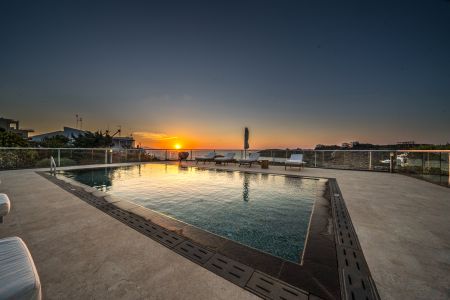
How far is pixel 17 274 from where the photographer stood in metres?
0.71

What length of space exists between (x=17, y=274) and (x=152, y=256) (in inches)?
39.3

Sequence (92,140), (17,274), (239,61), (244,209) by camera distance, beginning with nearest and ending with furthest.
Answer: (17,274) → (244,209) → (239,61) → (92,140)

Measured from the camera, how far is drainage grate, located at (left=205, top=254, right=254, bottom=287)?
1326 mm

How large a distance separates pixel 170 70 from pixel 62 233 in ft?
34.5

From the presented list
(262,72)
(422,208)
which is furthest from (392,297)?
(262,72)

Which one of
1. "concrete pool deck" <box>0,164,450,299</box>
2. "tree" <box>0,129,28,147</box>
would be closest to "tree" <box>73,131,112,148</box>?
"tree" <box>0,129,28,147</box>

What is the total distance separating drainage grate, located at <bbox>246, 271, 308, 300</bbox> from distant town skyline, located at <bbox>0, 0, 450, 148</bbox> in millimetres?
8431

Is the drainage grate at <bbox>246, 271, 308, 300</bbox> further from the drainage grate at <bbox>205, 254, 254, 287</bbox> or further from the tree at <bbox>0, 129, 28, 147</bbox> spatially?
the tree at <bbox>0, 129, 28, 147</bbox>

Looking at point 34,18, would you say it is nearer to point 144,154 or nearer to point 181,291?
point 144,154

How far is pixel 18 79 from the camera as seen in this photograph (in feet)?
34.4

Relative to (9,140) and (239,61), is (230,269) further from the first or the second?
(9,140)

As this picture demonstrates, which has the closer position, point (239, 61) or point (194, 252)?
point (194, 252)

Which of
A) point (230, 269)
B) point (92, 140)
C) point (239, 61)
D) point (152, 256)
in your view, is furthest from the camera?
point (92, 140)

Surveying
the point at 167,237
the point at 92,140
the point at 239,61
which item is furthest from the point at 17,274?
the point at 92,140
